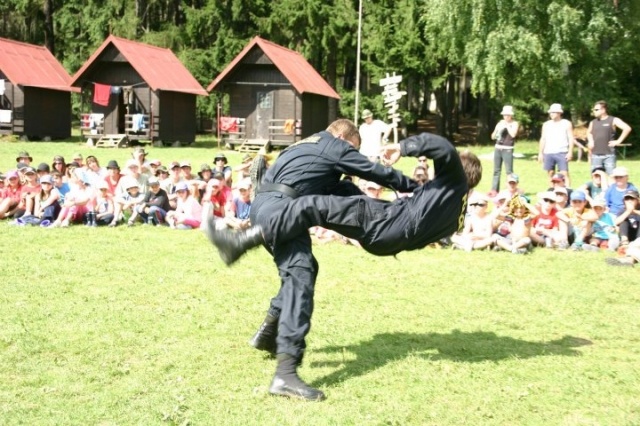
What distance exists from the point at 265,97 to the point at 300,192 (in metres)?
30.0

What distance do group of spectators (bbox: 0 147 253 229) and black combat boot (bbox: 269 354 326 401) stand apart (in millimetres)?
7626

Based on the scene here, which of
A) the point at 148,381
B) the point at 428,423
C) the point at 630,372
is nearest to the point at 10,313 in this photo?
the point at 148,381

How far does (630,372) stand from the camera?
589 centimetres

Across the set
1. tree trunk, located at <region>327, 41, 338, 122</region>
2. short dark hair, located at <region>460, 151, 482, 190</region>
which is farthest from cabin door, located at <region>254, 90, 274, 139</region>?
short dark hair, located at <region>460, 151, 482, 190</region>

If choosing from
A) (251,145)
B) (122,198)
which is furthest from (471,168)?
(251,145)

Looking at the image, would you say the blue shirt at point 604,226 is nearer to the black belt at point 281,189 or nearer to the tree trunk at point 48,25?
the black belt at point 281,189

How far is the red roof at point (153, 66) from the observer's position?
3459cm

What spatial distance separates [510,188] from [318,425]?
8.14m

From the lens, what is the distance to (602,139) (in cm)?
1451

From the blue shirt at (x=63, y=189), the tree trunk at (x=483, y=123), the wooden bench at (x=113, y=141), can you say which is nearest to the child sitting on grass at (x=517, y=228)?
the blue shirt at (x=63, y=189)

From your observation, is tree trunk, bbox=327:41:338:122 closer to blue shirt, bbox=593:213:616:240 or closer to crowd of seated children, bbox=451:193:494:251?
crowd of seated children, bbox=451:193:494:251

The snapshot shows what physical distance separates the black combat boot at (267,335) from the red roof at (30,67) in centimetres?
3161

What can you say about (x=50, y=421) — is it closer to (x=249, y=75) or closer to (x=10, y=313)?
(x=10, y=313)

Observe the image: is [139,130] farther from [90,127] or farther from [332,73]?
[332,73]
